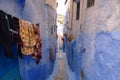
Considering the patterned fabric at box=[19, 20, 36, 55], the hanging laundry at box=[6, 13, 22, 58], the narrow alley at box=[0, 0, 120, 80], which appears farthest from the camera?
the patterned fabric at box=[19, 20, 36, 55]

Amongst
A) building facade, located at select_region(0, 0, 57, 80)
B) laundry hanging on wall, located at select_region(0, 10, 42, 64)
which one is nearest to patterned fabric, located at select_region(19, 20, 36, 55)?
laundry hanging on wall, located at select_region(0, 10, 42, 64)

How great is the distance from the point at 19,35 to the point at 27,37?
1.52 ft

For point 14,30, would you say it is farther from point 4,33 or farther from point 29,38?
point 29,38

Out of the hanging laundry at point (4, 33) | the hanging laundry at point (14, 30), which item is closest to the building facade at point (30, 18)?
the hanging laundry at point (14, 30)

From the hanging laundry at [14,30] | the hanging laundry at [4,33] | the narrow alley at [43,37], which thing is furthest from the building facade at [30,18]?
the hanging laundry at [4,33]

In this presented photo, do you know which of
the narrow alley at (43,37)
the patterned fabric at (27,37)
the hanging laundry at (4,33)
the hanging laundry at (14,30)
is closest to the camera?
the narrow alley at (43,37)

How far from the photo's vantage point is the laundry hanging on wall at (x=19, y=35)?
298 cm

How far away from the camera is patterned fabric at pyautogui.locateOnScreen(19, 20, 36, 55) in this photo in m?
3.85

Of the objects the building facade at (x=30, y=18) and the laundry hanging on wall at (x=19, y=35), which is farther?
the building facade at (x=30, y=18)

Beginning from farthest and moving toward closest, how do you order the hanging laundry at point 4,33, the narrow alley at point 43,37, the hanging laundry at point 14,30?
the hanging laundry at point 14,30
the hanging laundry at point 4,33
the narrow alley at point 43,37

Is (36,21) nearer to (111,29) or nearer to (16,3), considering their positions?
(16,3)

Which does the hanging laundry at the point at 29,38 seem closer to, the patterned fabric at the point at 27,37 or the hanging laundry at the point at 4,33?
the patterned fabric at the point at 27,37

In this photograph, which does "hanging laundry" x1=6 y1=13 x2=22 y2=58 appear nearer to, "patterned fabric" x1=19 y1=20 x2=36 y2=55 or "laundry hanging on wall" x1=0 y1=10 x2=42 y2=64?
"laundry hanging on wall" x1=0 y1=10 x2=42 y2=64

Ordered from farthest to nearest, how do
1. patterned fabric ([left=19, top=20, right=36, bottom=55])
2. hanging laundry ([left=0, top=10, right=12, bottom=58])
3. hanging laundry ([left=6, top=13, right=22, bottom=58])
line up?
patterned fabric ([left=19, top=20, right=36, bottom=55])
hanging laundry ([left=6, top=13, right=22, bottom=58])
hanging laundry ([left=0, top=10, right=12, bottom=58])
